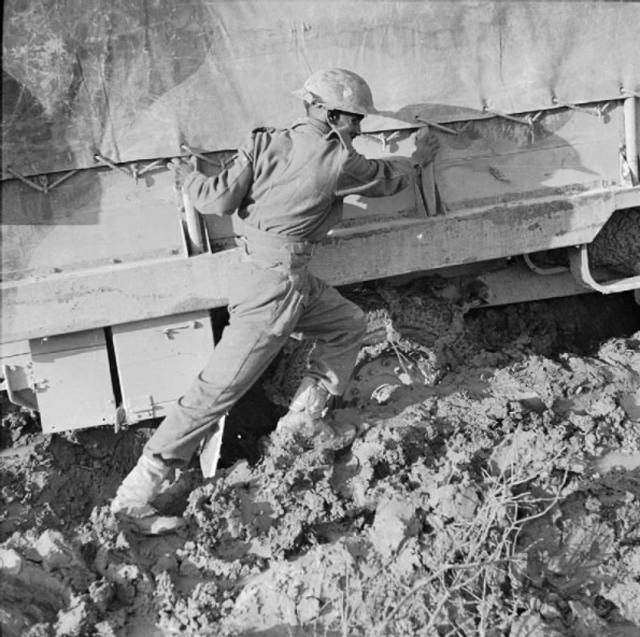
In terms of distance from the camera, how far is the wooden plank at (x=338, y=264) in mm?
4629

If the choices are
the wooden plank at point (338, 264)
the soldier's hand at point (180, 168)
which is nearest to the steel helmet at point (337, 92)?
the soldier's hand at point (180, 168)

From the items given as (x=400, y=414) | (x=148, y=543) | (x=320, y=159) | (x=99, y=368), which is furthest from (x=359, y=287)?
(x=148, y=543)

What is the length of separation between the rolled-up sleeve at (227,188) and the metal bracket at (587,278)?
7.16 feet

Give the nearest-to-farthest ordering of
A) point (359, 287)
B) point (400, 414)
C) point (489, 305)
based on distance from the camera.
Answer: point (400, 414) → point (359, 287) → point (489, 305)

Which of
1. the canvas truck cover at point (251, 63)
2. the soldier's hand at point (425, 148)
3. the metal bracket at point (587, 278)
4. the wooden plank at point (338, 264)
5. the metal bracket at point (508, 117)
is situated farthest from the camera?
the metal bracket at point (587, 278)

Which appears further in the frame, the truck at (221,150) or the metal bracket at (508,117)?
the metal bracket at (508,117)

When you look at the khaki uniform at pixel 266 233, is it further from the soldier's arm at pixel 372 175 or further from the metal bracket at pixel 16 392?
the metal bracket at pixel 16 392

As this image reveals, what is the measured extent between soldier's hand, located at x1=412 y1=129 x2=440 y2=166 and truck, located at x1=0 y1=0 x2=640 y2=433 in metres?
0.08

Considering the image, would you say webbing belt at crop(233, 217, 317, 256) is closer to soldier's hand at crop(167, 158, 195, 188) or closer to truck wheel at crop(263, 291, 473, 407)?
soldier's hand at crop(167, 158, 195, 188)

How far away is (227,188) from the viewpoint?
428 centimetres

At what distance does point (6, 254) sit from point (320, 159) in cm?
172

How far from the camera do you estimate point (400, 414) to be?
499 cm

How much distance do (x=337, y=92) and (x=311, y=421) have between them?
172 cm

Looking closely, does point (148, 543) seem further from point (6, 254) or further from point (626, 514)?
point (626, 514)
